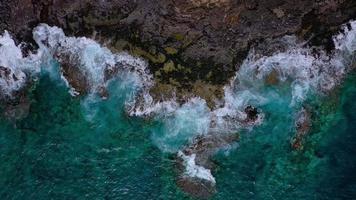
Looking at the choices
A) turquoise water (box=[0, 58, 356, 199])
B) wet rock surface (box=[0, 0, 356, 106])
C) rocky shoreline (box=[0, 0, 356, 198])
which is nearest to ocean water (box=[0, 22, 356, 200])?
turquoise water (box=[0, 58, 356, 199])

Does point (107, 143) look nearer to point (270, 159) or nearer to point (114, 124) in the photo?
point (114, 124)

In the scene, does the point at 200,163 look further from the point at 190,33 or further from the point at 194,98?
A: the point at 190,33

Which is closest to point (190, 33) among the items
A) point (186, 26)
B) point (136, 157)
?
point (186, 26)

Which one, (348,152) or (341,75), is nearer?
(348,152)

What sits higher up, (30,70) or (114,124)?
(30,70)

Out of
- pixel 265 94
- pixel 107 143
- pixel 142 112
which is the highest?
pixel 265 94

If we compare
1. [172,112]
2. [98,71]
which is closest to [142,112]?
[172,112]

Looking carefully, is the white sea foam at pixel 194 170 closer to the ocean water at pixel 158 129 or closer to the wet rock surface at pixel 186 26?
the ocean water at pixel 158 129
